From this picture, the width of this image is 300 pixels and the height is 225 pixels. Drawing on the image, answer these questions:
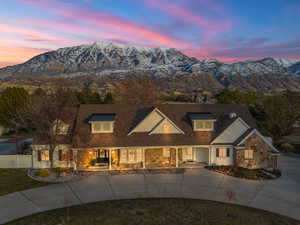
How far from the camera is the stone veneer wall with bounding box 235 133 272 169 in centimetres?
2166

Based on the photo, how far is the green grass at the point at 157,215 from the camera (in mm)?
12000

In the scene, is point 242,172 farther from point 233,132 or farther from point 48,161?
point 48,161

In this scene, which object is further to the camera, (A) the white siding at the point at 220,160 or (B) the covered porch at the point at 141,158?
(A) the white siding at the point at 220,160

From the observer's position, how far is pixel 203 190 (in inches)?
663

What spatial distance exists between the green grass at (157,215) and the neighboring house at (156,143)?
7.81 meters

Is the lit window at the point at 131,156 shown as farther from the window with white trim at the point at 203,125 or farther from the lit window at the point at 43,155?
the lit window at the point at 43,155

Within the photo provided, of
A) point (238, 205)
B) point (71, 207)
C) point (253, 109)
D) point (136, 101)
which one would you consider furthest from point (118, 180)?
point (136, 101)

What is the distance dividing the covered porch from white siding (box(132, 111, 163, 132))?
2.22 metres

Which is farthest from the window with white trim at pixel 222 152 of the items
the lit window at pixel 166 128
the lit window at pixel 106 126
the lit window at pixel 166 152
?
the lit window at pixel 106 126

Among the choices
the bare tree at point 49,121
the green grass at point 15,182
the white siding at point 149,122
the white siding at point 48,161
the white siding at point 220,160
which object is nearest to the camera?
the green grass at point 15,182

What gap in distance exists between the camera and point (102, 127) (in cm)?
2255

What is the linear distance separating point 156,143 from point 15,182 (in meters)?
13.0

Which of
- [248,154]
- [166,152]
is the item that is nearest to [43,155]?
[166,152]

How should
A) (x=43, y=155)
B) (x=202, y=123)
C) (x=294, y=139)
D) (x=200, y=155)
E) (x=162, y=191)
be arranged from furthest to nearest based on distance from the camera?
(x=294, y=139)
(x=202, y=123)
(x=200, y=155)
(x=43, y=155)
(x=162, y=191)
